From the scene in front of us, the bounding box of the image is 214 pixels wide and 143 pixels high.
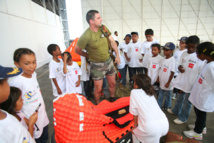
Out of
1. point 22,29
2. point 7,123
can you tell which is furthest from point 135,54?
point 22,29

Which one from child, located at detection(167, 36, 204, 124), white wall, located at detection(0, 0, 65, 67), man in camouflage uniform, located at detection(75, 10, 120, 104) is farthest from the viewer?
white wall, located at detection(0, 0, 65, 67)

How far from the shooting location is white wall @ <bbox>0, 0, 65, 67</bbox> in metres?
3.63

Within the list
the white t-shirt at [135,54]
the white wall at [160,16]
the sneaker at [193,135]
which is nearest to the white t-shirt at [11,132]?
the sneaker at [193,135]

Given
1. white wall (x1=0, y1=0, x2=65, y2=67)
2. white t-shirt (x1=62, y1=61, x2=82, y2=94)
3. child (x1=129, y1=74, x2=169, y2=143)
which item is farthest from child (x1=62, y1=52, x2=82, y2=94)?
white wall (x1=0, y1=0, x2=65, y2=67)

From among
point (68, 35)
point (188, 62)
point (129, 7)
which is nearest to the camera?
point (188, 62)

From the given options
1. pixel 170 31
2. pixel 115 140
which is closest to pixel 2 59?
pixel 115 140

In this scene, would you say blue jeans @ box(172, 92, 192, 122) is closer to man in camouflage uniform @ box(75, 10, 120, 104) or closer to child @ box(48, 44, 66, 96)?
man in camouflage uniform @ box(75, 10, 120, 104)

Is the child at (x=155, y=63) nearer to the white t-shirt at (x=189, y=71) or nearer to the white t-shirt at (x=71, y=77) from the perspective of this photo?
the white t-shirt at (x=189, y=71)

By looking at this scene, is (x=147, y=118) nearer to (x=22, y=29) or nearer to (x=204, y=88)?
(x=204, y=88)

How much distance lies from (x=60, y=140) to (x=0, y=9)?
14.3ft

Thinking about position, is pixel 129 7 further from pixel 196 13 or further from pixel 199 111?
pixel 199 111

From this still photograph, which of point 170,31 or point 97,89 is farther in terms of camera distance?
point 170,31

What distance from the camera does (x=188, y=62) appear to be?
1865 mm

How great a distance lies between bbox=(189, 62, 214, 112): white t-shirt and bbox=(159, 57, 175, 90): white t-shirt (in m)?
0.56
